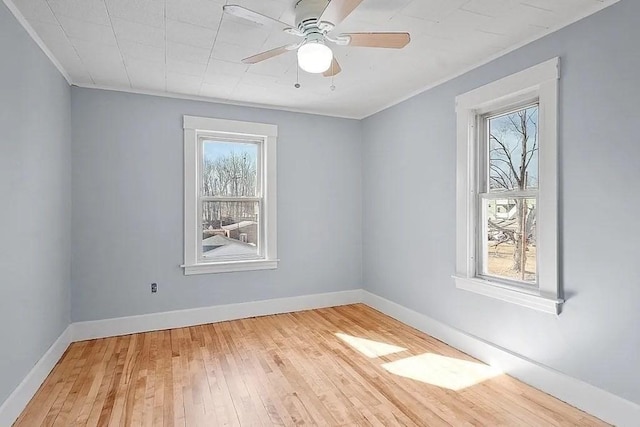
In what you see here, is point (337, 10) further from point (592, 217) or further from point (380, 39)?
point (592, 217)

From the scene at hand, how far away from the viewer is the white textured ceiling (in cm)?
218

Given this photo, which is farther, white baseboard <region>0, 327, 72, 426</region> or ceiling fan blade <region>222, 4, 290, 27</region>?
white baseboard <region>0, 327, 72, 426</region>

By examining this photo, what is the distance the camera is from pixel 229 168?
427 cm

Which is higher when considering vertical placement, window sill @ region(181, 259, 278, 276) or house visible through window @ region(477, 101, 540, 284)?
house visible through window @ region(477, 101, 540, 284)

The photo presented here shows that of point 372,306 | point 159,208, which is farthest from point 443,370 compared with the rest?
point 159,208

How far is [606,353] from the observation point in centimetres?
219

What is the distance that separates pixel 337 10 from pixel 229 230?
9.72 feet

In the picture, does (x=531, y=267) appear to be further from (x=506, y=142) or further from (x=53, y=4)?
(x=53, y=4)

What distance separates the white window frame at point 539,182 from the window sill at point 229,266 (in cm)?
215

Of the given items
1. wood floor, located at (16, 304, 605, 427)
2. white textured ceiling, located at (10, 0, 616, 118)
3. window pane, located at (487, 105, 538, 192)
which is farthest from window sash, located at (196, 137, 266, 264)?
window pane, located at (487, 105, 538, 192)

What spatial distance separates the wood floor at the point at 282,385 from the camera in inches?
87.8

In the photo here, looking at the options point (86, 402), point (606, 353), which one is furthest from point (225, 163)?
point (606, 353)

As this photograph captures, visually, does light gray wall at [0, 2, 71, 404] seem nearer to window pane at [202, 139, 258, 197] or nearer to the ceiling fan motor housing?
window pane at [202, 139, 258, 197]

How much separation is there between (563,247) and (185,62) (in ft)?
10.6
